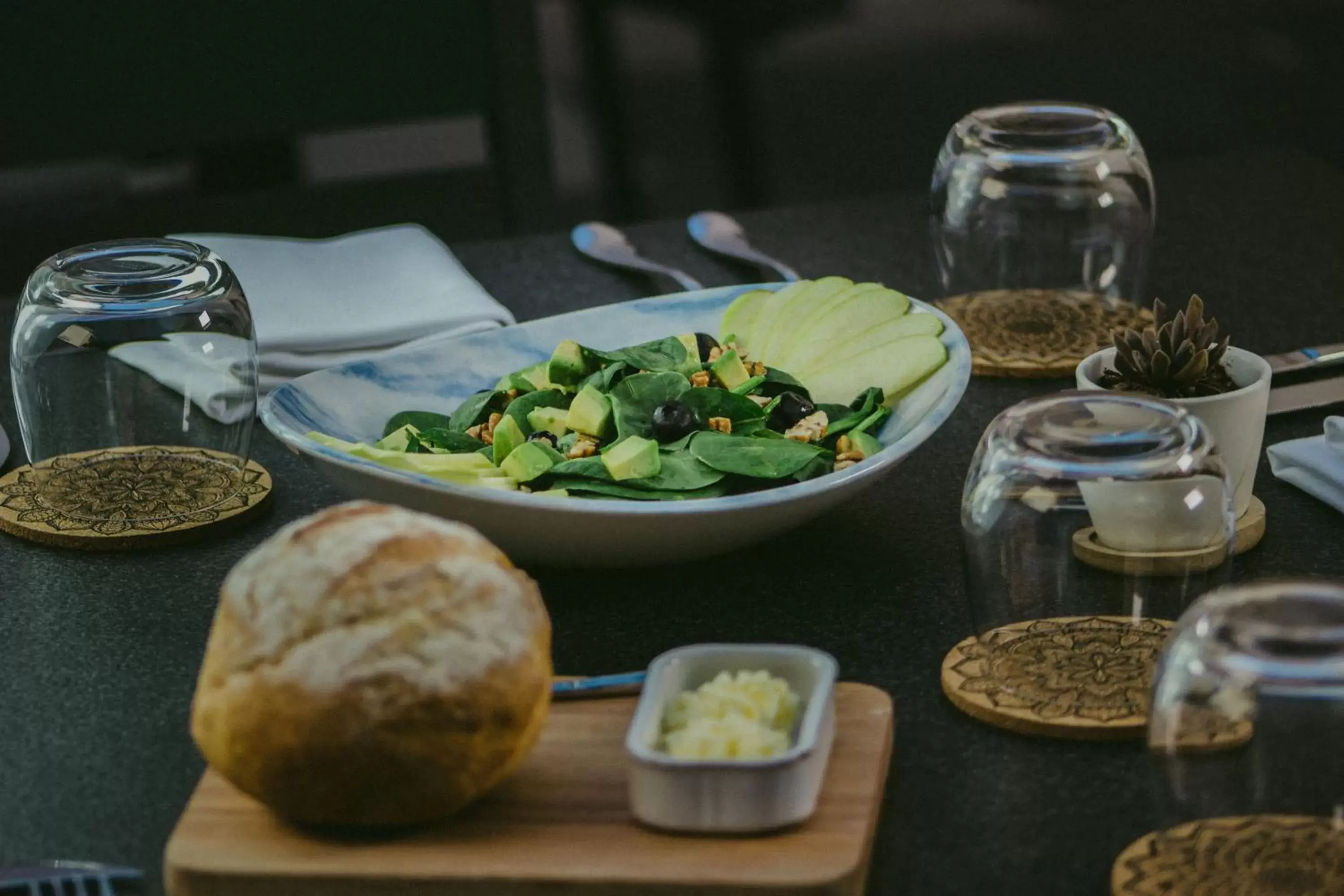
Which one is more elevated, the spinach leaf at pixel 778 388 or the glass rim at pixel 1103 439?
the glass rim at pixel 1103 439

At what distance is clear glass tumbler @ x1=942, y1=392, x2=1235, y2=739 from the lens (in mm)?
925

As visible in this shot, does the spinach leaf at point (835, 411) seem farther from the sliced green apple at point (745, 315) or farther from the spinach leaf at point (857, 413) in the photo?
the sliced green apple at point (745, 315)

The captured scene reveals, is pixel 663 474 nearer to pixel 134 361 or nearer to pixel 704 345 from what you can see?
pixel 704 345

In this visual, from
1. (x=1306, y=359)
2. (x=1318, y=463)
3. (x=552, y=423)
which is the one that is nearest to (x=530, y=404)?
(x=552, y=423)

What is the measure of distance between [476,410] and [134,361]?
0.85ft

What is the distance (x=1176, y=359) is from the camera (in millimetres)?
1148

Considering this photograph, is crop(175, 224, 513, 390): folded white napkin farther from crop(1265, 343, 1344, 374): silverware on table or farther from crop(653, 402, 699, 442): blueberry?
crop(1265, 343, 1344, 374): silverware on table

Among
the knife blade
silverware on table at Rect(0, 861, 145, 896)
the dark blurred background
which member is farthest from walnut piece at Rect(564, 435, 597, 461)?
the dark blurred background

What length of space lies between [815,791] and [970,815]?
4.1 inches

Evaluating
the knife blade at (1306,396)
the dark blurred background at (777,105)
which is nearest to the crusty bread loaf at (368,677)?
the knife blade at (1306,396)

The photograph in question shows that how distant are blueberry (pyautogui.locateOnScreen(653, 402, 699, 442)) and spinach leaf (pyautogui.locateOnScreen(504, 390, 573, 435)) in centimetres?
9

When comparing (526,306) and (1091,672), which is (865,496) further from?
(526,306)

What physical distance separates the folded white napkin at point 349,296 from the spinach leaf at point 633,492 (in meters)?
0.35

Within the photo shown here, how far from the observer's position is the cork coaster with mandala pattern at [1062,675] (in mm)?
909
